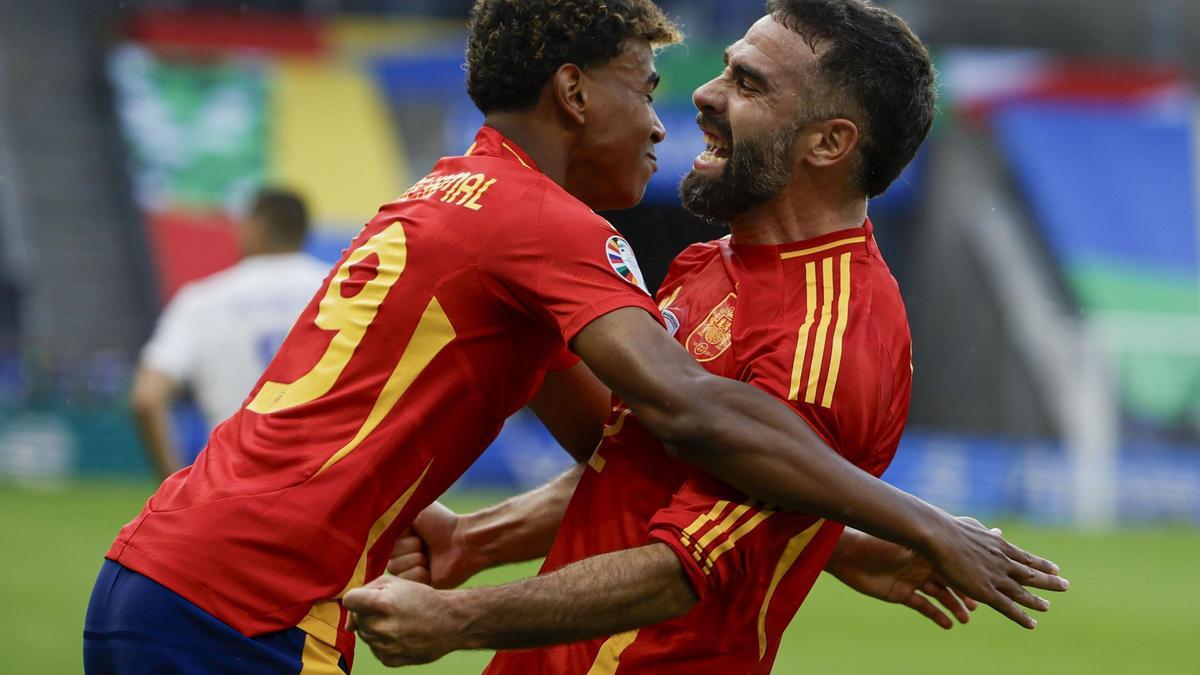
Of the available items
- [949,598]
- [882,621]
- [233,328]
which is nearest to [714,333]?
[949,598]

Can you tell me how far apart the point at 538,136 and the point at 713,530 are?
103cm

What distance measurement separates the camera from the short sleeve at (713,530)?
311 centimetres

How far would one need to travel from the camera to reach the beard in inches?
142

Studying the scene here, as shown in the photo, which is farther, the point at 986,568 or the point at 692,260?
the point at 692,260

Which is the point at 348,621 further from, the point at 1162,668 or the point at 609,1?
the point at 1162,668

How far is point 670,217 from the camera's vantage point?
23.7 m

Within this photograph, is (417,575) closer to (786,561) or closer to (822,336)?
(786,561)

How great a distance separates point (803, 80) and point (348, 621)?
1619 mm

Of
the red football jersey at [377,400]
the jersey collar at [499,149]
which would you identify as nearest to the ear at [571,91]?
the jersey collar at [499,149]

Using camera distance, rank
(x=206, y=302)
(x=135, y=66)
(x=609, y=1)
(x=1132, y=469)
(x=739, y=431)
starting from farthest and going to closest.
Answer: (x=135, y=66), (x=1132, y=469), (x=206, y=302), (x=609, y=1), (x=739, y=431)

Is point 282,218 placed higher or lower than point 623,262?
higher

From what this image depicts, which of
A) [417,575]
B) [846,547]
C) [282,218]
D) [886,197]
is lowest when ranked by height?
[417,575]

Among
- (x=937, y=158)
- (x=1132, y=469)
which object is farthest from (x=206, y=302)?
(x=937, y=158)

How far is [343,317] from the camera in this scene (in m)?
3.29
